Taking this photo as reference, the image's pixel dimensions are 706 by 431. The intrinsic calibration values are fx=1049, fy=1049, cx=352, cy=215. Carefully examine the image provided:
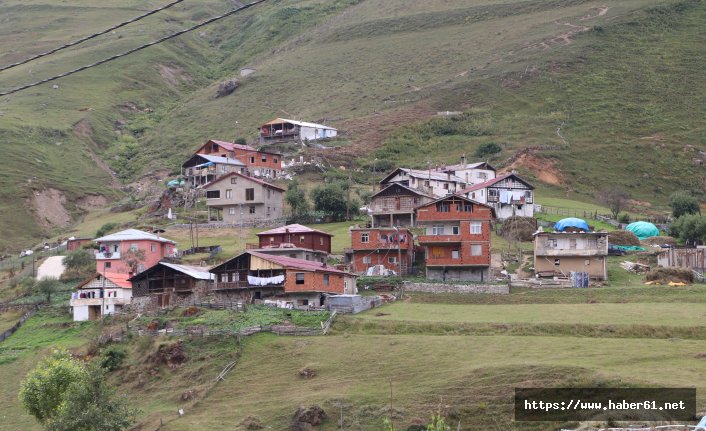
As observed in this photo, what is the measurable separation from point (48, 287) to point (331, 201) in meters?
27.4

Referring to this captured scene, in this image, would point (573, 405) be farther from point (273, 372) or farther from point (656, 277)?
point (656, 277)

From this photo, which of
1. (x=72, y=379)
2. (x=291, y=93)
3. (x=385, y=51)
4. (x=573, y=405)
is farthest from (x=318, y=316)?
(x=385, y=51)

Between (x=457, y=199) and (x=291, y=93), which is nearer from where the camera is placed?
(x=457, y=199)

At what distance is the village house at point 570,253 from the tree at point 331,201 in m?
24.7

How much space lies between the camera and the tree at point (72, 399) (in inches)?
1740

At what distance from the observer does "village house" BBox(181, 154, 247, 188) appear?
10950 cm

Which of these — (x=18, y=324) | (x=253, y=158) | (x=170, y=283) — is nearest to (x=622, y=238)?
(x=170, y=283)

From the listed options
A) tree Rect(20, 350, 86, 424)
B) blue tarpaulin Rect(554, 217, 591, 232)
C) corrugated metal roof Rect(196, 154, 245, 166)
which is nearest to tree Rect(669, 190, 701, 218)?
blue tarpaulin Rect(554, 217, 591, 232)

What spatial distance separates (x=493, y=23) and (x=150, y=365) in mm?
146775

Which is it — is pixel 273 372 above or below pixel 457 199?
below

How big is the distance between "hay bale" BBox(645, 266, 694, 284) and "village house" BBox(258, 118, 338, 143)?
69377mm

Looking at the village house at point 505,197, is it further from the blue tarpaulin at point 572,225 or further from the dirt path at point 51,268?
the dirt path at point 51,268

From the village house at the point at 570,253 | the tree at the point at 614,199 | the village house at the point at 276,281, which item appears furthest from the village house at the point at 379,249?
the tree at the point at 614,199

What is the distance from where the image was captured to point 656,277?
214 feet
